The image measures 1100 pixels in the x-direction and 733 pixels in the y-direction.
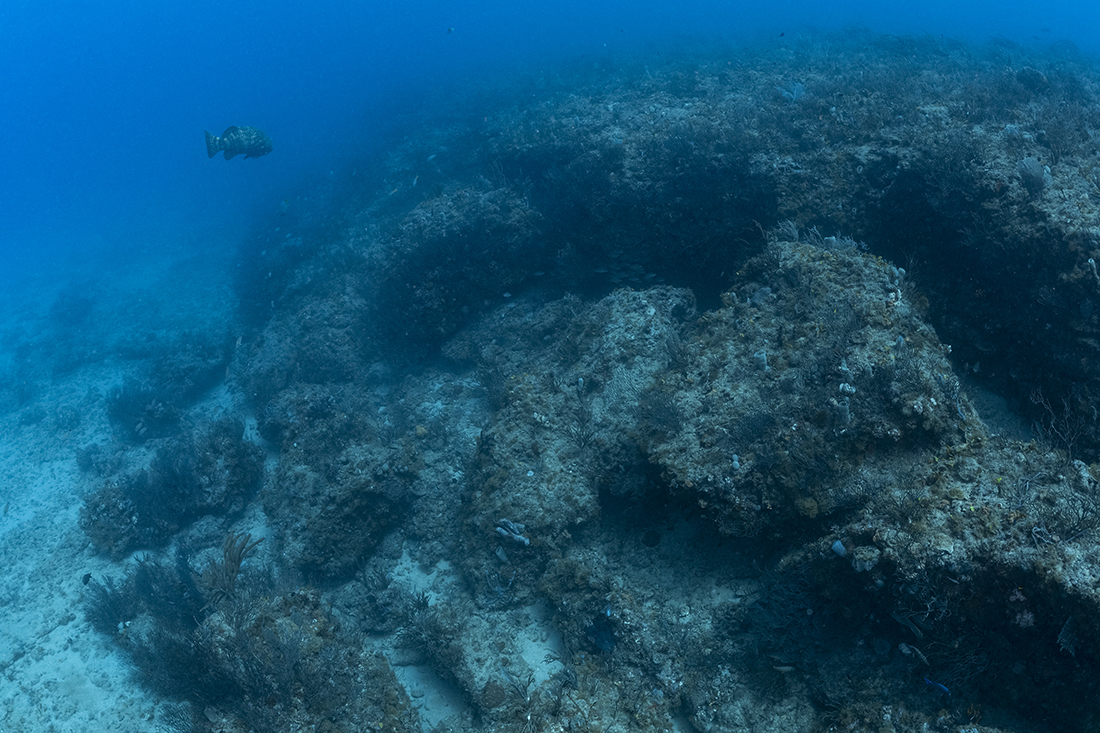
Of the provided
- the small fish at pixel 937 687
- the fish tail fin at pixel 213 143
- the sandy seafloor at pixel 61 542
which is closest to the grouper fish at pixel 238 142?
the fish tail fin at pixel 213 143

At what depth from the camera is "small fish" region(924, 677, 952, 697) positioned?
3951 mm

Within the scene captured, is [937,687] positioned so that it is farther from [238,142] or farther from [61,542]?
[238,142]

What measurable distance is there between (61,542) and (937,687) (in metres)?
14.6

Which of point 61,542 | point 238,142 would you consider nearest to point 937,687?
point 61,542

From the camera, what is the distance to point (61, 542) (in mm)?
10000

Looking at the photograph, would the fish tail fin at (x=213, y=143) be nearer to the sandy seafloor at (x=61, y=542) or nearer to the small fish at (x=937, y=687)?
the sandy seafloor at (x=61, y=542)

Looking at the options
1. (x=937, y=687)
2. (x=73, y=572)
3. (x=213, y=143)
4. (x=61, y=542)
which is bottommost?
(x=61, y=542)

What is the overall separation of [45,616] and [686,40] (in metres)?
37.7

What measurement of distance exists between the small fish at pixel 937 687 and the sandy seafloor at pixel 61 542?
9107 mm

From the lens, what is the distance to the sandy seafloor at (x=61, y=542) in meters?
7.08

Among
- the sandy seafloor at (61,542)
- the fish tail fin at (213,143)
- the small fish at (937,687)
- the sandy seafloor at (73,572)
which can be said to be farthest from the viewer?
the fish tail fin at (213,143)

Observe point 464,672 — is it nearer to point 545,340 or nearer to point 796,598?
point 796,598

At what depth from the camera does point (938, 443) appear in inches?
181

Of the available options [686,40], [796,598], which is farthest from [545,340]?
[686,40]
